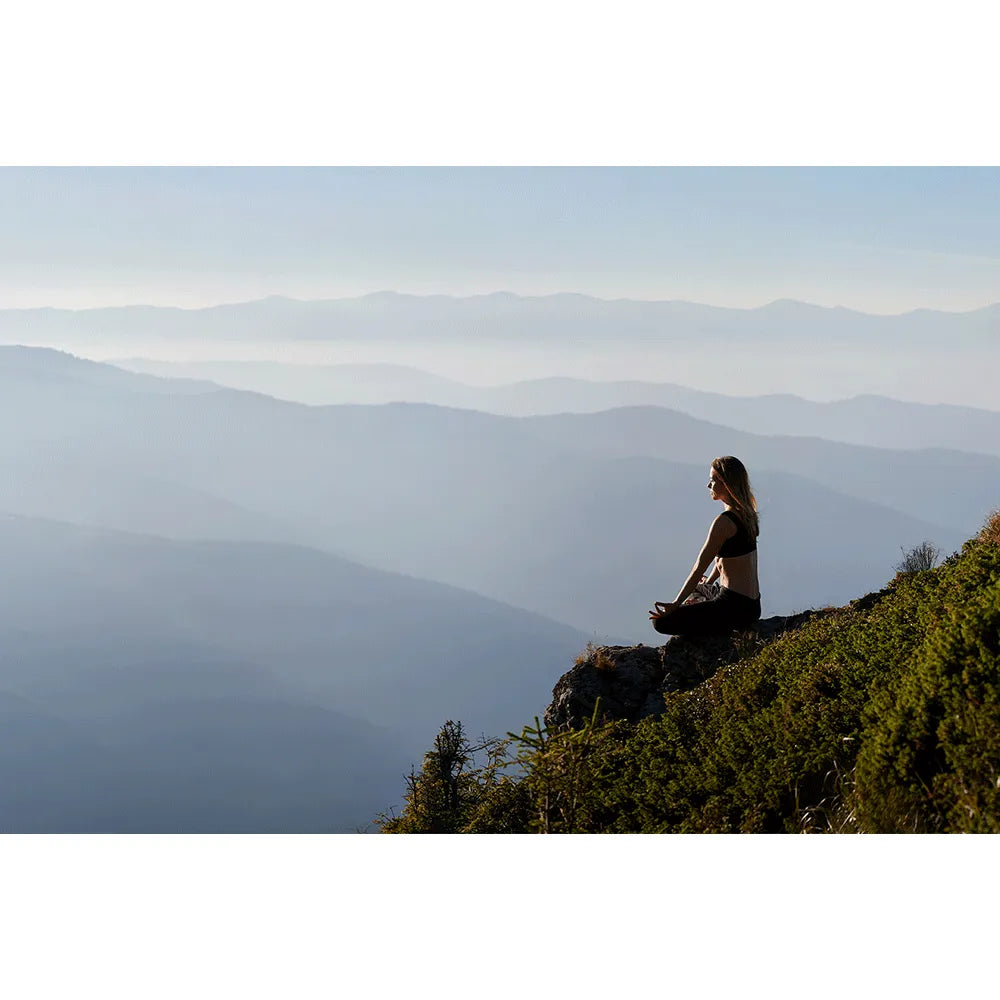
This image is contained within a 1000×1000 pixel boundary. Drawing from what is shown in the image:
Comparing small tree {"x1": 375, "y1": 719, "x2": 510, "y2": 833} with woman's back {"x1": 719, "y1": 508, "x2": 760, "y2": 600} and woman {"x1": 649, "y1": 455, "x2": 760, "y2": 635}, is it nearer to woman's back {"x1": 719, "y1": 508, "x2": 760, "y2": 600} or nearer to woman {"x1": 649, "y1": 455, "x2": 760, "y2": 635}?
woman {"x1": 649, "y1": 455, "x2": 760, "y2": 635}

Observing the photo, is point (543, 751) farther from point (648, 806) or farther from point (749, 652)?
point (749, 652)

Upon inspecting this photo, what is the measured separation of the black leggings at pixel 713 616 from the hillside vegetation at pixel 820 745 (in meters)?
0.68

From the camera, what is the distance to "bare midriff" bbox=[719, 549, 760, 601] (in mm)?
7656

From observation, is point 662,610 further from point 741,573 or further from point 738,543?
point 738,543

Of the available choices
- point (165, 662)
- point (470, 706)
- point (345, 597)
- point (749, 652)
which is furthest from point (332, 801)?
point (749, 652)

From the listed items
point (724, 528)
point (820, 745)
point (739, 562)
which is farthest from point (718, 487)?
point (820, 745)

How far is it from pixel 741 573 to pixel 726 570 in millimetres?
122

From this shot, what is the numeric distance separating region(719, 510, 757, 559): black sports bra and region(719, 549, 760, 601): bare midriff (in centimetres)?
6

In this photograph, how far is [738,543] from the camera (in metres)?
7.55

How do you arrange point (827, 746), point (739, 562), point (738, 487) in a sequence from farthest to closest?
point (739, 562) → point (738, 487) → point (827, 746)

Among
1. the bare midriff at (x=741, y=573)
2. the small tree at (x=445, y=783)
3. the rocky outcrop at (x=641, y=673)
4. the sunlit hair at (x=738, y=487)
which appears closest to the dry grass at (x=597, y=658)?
the rocky outcrop at (x=641, y=673)

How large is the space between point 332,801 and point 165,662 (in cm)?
6001

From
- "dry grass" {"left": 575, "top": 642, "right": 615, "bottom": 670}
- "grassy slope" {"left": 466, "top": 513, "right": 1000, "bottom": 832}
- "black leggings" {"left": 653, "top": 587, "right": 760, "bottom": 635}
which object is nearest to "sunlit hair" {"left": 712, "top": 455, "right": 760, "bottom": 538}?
"black leggings" {"left": 653, "top": 587, "right": 760, "bottom": 635}

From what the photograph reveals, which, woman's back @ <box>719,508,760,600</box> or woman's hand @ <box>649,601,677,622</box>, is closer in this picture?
woman's back @ <box>719,508,760,600</box>
